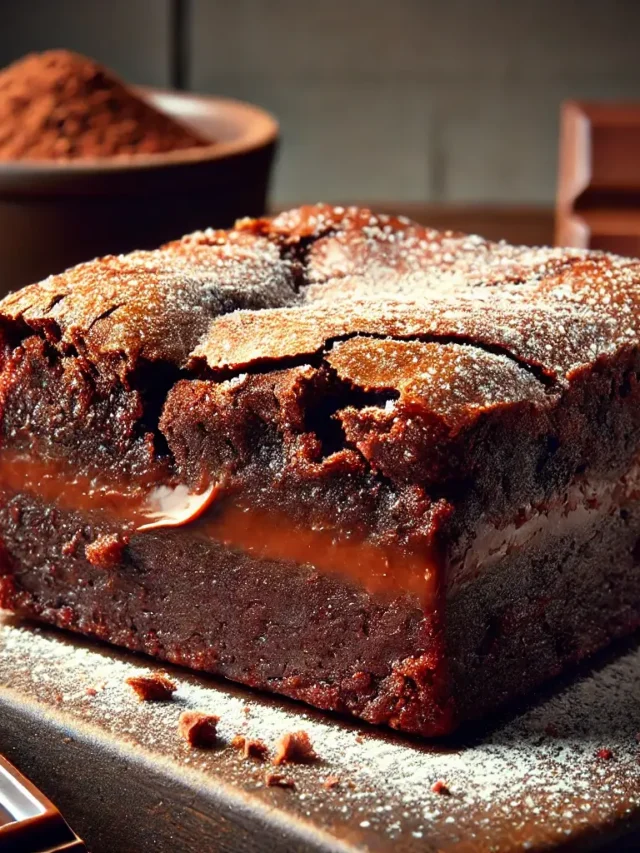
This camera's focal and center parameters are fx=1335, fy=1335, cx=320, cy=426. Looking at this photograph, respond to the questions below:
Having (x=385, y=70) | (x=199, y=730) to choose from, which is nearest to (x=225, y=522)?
(x=199, y=730)

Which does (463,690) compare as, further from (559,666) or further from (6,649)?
(6,649)

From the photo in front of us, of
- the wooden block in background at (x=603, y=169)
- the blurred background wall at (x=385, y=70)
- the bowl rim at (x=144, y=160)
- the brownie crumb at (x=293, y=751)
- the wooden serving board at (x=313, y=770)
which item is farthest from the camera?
the blurred background wall at (x=385, y=70)

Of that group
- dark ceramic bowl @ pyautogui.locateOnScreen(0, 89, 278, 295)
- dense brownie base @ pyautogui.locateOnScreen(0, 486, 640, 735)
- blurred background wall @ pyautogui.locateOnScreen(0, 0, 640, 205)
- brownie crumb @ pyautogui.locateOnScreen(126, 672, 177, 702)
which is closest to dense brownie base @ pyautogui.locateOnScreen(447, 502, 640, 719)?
dense brownie base @ pyautogui.locateOnScreen(0, 486, 640, 735)

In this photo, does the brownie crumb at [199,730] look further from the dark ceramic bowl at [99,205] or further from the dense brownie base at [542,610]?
the dark ceramic bowl at [99,205]

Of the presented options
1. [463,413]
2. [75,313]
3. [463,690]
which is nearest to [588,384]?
[463,413]

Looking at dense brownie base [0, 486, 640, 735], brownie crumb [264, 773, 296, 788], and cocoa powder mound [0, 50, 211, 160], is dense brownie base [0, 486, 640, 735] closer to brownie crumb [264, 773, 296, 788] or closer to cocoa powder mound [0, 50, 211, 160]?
brownie crumb [264, 773, 296, 788]

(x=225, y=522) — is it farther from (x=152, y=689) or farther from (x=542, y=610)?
(x=542, y=610)

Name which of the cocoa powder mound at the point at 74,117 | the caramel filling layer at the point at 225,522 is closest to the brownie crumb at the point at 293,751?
the caramel filling layer at the point at 225,522
